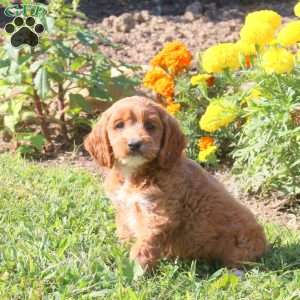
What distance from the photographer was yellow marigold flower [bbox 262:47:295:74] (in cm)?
463

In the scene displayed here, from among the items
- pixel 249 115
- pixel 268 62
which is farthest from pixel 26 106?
pixel 268 62

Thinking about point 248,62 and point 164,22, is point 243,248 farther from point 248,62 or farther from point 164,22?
point 164,22

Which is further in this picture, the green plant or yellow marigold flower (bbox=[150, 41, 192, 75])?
yellow marigold flower (bbox=[150, 41, 192, 75])

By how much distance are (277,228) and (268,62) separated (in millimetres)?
1136

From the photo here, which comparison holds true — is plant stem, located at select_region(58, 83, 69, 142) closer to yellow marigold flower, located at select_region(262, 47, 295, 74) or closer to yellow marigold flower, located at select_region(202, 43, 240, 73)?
yellow marigold flower, located at select_region(202, 43, 240, 73)

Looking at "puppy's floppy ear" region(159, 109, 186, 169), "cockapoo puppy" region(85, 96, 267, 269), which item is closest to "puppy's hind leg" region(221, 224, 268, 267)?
"cockapoo puppy" region(85, 96, 267, 269)

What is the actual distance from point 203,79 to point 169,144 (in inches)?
74.2

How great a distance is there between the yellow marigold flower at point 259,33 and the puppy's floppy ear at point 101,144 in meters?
1.46

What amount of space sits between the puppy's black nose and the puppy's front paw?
0.55 m

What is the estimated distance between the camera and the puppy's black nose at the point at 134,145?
12.6ft

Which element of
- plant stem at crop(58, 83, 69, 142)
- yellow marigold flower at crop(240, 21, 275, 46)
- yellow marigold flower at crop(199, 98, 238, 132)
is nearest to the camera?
yellow marigold flower at crop(240, 21, 275, 46)

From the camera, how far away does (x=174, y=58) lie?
605cm

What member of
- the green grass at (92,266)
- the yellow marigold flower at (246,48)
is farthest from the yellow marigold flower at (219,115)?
the green grass at (92,266)

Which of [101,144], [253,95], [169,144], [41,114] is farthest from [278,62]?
[41,114]
